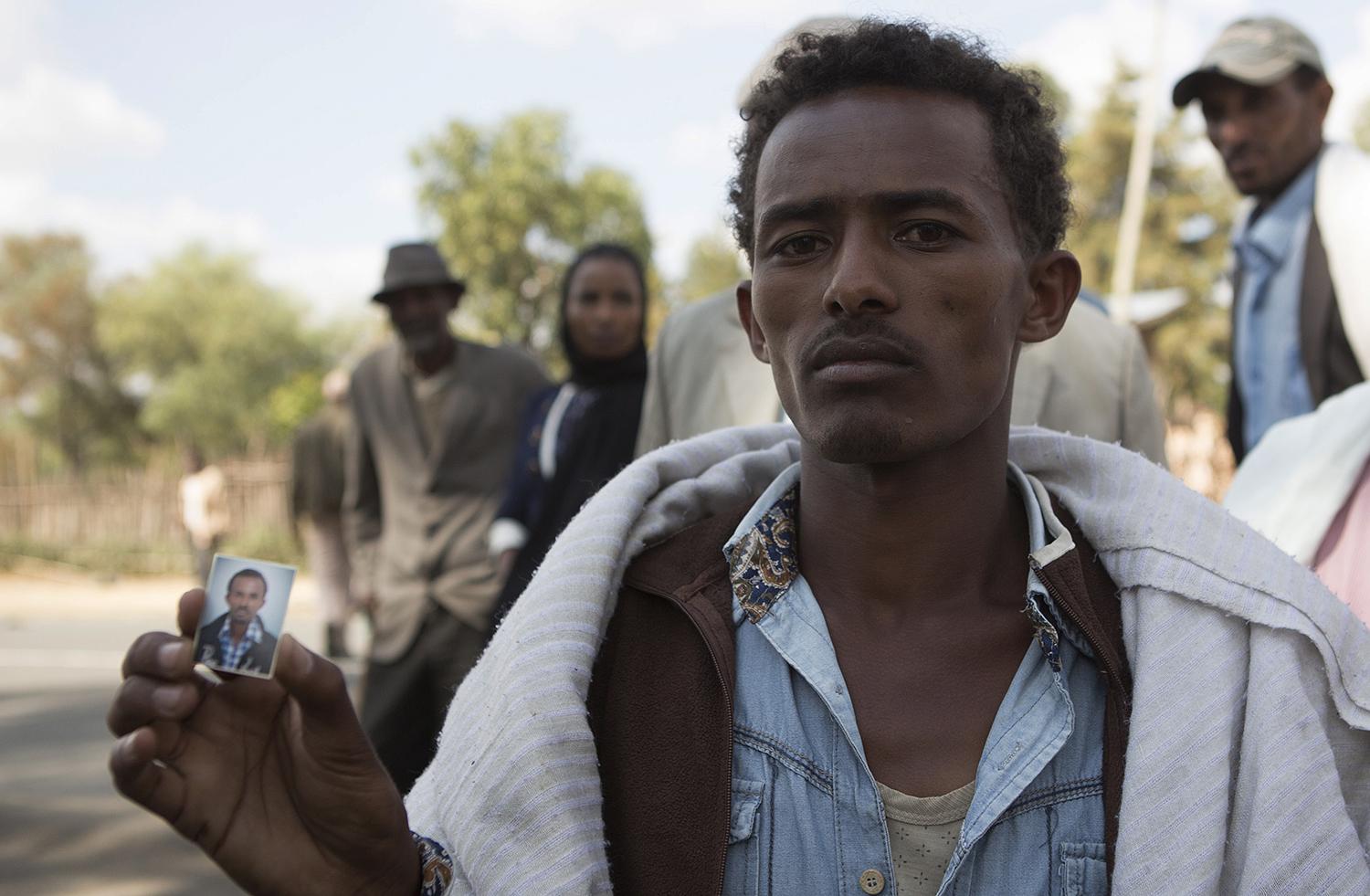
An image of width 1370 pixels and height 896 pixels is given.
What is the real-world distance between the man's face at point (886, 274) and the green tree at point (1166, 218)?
3113 centimetres

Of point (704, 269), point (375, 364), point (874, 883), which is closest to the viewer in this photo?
point (874, 883)

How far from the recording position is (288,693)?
1567mm

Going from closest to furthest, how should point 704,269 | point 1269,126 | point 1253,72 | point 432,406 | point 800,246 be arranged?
point 800,246 < point 1253,72 < point 1269,126 < point 432,406 < point 704,269

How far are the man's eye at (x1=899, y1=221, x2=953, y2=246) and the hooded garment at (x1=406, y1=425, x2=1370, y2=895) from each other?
20.1 inches

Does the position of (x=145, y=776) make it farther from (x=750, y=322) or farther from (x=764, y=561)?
(x=750, y=322)

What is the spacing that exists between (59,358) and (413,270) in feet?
156

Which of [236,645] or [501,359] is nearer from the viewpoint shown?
[236,645]

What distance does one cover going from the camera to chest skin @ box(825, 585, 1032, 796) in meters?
1.79

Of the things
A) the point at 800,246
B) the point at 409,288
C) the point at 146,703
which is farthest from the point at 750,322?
the point at 409,288

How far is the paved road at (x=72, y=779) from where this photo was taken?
4.91 m

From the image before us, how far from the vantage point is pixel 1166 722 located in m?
1.73

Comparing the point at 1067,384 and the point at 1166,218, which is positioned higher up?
the point at 1166,218

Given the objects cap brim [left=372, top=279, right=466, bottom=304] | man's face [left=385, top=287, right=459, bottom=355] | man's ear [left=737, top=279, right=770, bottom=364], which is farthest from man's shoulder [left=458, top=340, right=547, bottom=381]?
man's ear [left=737, top=279, right=770, bottom=364]

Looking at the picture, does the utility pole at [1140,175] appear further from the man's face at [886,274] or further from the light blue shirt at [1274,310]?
the man's face at [886,274]
